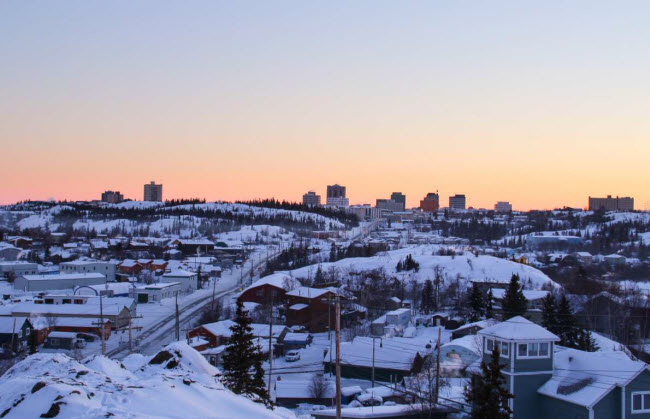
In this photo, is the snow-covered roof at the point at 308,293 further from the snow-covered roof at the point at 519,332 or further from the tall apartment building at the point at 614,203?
the tall apartment building at the point at 614,203

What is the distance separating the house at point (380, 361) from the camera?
1945cm

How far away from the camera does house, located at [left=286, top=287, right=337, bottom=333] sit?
28.3 meters

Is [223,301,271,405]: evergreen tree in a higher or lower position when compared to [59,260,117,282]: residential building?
higher

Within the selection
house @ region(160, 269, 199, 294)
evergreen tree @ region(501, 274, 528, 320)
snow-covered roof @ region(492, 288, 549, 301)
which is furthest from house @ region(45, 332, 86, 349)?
snow-covered roof @ region(492, 288, 549, 301)

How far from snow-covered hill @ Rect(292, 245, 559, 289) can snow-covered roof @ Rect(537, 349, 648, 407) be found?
27.9 m

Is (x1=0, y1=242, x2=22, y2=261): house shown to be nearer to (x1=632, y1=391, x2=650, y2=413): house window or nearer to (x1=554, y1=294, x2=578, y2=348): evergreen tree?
(x1=554, y1=294, x2=578, y2=348): evergreen tree

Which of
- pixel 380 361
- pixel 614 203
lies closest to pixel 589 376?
pixel 380 361

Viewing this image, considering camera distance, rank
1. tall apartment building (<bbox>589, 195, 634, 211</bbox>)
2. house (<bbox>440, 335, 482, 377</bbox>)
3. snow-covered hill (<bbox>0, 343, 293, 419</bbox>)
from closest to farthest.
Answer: snow-covered hill (<bbox>0, 343, 293, 419</bbox>) → house (<bbox>440, 335, 482, 377</bbox>) → tall apartment building (<bbox>589, 195, 634, 211</bbox>)

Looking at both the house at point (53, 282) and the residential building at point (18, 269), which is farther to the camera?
the residential building at point (18, 269)

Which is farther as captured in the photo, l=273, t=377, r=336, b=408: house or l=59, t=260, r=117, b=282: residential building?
l=59, t=260, r=117, b=282: residential building

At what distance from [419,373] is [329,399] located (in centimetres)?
424

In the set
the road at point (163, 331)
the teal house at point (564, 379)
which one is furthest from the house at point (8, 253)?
the teal house at point (564, 379)

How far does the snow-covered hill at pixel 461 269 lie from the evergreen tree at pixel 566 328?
1691cm

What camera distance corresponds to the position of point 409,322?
2889cm
